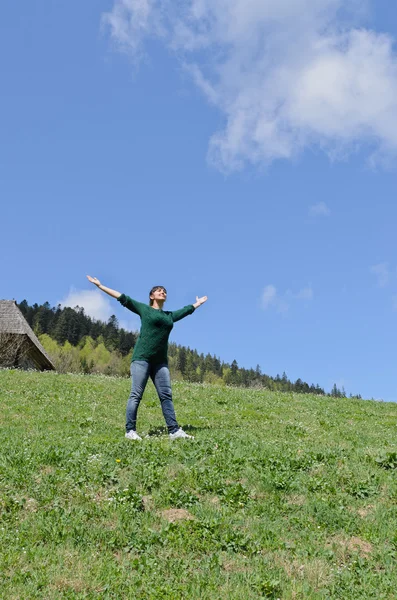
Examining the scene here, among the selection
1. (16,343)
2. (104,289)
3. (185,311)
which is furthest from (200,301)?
(16,343)

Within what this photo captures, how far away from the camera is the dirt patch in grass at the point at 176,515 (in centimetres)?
739

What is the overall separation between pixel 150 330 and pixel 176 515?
4.97 meters

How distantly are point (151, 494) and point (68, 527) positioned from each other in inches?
61.0

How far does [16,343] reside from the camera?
5128 centimetres

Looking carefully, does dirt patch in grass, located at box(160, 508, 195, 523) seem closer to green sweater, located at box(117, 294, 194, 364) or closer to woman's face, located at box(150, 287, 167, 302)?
green sweater, located at box(117, 294, 194, 364)

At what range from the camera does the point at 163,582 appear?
233 inches

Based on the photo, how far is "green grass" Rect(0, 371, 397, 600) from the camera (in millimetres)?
5930

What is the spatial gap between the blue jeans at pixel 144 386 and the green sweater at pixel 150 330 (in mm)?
175

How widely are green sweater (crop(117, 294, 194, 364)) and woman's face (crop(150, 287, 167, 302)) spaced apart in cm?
27

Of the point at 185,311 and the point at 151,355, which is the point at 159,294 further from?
the point at 151,355

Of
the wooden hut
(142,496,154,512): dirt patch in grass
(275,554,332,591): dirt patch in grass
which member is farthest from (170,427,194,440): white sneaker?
the wooden hut

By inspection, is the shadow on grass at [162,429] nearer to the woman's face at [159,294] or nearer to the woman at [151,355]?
the woman at [151,355]

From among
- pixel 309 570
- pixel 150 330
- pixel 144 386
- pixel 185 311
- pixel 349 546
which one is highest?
pixel 185 311

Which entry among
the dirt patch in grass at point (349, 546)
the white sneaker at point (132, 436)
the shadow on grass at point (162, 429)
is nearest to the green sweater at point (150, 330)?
the white sneaker at point (132, 436)
